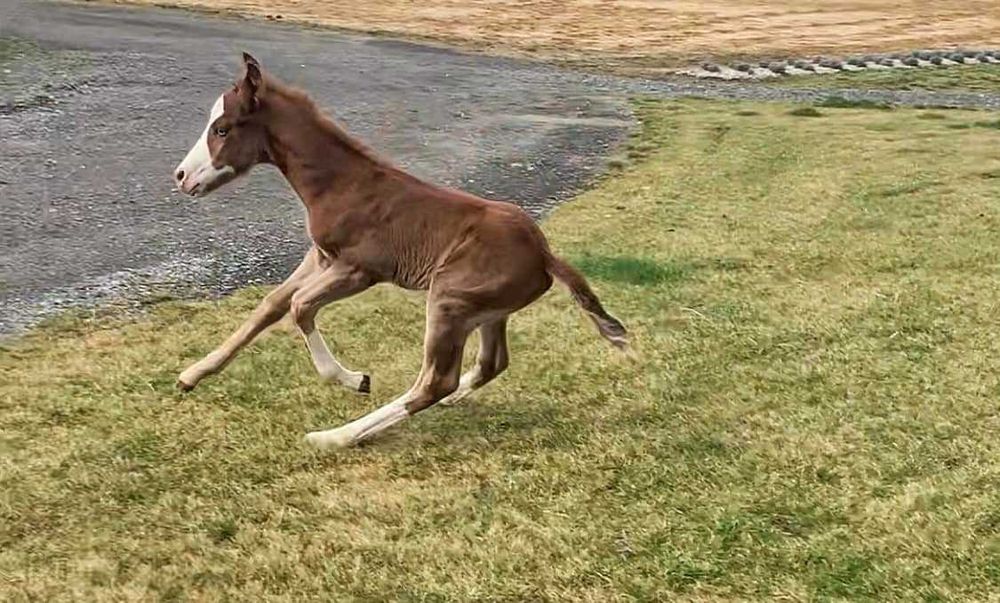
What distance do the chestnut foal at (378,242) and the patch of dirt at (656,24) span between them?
19.5 metres

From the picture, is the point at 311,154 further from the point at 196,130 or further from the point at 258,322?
the point at 196,130

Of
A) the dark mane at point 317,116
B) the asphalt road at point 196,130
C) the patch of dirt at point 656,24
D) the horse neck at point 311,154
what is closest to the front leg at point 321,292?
the horse neck at point 311,154

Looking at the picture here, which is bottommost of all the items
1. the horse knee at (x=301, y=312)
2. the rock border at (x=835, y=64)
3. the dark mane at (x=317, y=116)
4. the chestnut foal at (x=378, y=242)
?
the rock border at (x=835, y=64)

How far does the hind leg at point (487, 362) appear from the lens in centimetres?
538

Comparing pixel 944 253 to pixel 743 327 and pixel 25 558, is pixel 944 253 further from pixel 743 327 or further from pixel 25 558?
pixel 25 558

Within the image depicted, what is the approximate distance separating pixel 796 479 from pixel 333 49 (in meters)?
20.2

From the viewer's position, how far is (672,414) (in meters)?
5.37

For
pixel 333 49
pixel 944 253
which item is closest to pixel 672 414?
pixel 944 253

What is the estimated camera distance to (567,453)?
4926mm

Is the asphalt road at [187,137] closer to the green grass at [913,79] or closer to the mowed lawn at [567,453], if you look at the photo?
the mowed lawn at [567,453]

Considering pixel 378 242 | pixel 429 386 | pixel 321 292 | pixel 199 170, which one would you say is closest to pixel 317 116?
pixel 199 170

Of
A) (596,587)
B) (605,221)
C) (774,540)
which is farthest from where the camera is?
(605,221)

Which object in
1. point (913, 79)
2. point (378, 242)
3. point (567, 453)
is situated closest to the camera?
point (567, 453)

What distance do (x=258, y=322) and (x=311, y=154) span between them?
80cm
